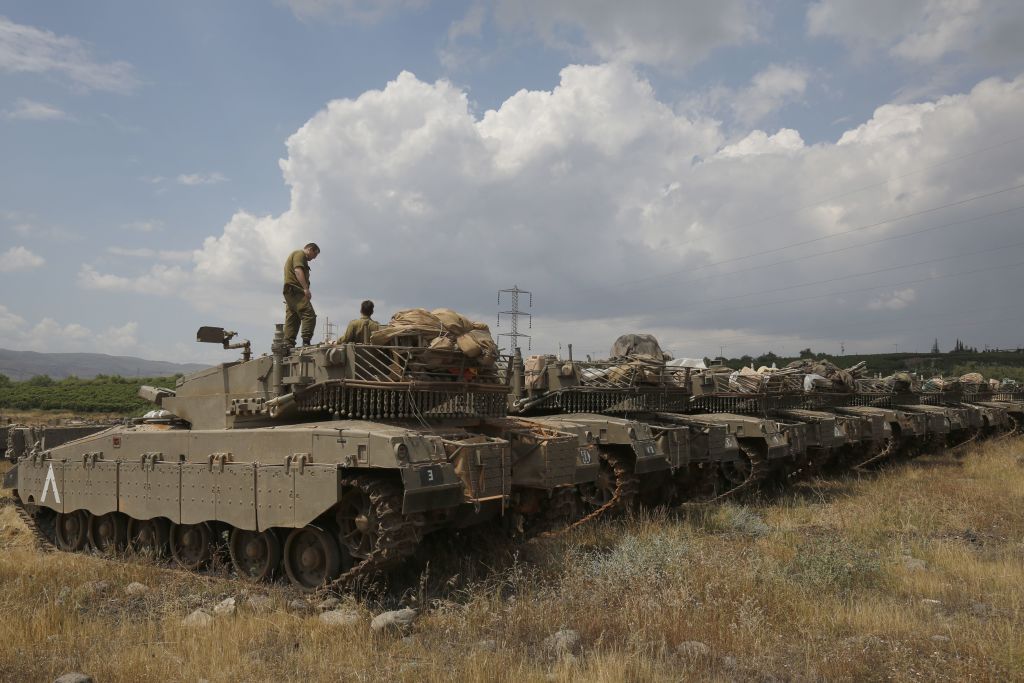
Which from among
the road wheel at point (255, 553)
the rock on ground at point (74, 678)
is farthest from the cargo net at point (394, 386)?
the rock on ground at point (74, 678)

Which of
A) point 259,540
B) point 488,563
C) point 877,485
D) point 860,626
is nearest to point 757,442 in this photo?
point 877,485

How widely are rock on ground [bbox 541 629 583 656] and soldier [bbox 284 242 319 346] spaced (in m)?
4.61

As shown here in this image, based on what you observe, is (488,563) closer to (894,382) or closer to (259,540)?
(259,540)

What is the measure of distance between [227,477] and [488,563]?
295 cm

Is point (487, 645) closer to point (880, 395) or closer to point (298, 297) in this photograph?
point (298, 297)

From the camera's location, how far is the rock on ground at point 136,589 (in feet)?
26.8

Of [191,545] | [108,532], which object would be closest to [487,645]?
[191,545]

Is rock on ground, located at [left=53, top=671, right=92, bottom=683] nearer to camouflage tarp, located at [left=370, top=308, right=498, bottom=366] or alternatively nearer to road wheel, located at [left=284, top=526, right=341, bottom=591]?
road wheel, located at [left=284, top=526, right=341, bottom=591]

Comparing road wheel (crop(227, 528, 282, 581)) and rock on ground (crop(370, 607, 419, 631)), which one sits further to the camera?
road wheel (crop(227, 528, 282, 581))

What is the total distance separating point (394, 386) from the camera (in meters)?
8.16

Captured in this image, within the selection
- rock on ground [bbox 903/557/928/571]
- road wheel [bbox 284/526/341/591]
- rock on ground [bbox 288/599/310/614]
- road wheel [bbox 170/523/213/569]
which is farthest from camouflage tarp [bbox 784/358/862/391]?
rock on ground [bbox 288/599/310/614]

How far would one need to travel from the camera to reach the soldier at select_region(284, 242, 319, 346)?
9344mm

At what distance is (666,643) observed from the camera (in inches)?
243

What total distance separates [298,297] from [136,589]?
11.4 feet
